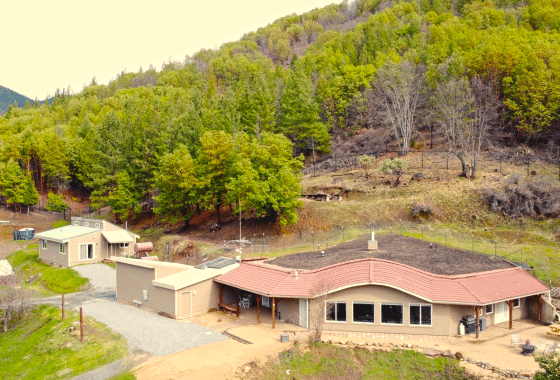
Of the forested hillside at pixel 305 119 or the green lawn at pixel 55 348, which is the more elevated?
the forested hillside at pixel 305 119

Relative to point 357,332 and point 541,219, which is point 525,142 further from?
point 357,332

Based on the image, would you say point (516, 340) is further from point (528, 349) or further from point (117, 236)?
point (117, 236)

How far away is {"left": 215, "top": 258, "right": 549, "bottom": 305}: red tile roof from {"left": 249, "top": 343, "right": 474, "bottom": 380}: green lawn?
116 inches

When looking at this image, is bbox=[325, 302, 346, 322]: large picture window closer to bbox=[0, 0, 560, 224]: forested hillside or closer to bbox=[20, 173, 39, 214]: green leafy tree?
bbox=[0, 0, 560, 224]: forested hillside

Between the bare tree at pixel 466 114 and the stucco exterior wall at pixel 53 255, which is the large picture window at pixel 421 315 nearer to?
the bare tree at pixel 466 114

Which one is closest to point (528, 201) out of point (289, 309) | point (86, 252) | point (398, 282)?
point (398, 282)

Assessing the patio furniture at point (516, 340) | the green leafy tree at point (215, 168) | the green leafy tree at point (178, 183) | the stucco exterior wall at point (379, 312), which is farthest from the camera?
the green leafy tree at point (178, 183)

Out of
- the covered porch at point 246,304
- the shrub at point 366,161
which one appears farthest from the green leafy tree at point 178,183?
the covered porch at point 246,304

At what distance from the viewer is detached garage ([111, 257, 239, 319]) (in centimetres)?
2411

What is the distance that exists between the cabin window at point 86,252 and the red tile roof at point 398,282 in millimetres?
19765

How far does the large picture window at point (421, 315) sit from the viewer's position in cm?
2098

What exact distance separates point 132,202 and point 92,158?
15.6m

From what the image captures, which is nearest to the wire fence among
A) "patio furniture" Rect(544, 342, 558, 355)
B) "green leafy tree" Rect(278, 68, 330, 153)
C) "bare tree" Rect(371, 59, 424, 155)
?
"bare tree" Rect(371, 59, 424, 155)

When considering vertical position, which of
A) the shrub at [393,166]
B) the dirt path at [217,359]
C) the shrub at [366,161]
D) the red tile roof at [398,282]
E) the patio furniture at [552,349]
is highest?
the shrub at [366,161]
